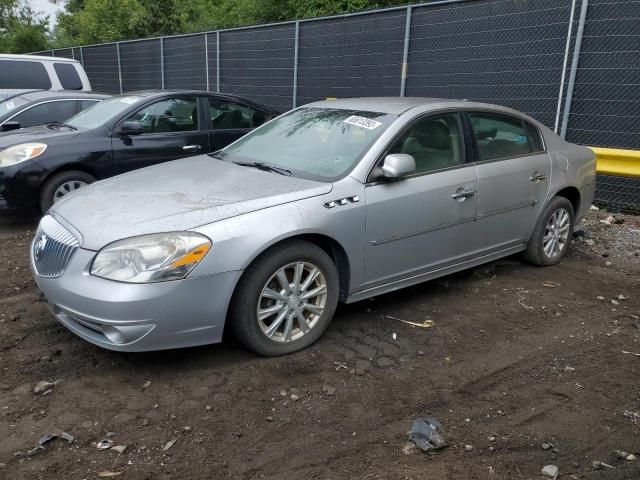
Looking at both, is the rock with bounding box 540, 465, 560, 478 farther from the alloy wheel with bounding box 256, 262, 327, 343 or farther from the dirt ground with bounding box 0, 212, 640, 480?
the alloy wheel with bounding box 256, 262, 327, 343

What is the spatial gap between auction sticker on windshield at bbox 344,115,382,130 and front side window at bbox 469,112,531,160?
929 millimetres

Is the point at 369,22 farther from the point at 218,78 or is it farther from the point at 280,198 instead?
the point at 280,198

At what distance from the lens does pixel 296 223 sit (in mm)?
3539

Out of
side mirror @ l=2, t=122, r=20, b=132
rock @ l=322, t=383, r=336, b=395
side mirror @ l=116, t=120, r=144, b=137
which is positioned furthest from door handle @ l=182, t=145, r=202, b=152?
rock @ l=322, t=383, r=336, b=395

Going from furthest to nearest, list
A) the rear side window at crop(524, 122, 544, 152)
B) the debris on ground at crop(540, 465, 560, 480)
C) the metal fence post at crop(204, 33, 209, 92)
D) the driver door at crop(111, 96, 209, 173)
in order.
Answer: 1. the metal fence post at crop(204, 33, 209, 92)
2. the driver door at crop(111, 96, 209, 173)
3. the rear side window at crop(524, 122, 544, 152)
4. the debris on ground at crop(540, 465, 560, 480)

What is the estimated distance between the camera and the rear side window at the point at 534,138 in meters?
5.21

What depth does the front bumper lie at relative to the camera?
123 inches

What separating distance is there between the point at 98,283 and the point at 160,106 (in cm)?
442

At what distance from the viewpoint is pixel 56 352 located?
364 cm

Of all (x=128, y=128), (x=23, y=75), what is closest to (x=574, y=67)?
(x=128, y=128)

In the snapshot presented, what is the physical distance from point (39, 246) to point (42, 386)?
0.92 m

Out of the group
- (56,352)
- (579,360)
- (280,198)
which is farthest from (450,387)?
(56,352)

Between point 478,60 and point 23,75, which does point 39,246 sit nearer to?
point 478,60

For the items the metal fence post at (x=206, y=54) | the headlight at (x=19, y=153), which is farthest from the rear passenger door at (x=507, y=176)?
the metal fence post at (x=206, y=54)
